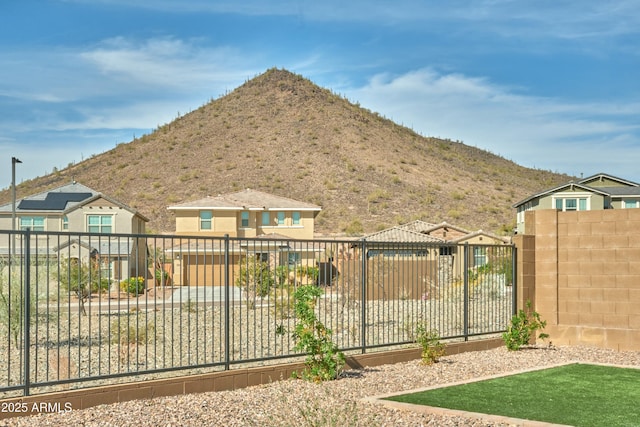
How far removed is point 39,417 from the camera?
914 cm

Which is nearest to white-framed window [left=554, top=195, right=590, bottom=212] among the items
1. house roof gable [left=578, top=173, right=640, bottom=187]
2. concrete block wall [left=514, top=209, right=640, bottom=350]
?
house roof gable [left=578, top=173, right=640, bottom=187]

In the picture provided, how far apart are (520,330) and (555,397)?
4.91 m

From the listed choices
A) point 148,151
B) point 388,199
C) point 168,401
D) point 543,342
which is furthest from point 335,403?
point 148,151

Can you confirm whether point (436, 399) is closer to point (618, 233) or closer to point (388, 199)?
point (618, 233)

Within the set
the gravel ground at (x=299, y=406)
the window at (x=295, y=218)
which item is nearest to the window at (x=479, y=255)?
the gravel ground at (x=299, y=406)

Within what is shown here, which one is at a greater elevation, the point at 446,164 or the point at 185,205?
the point at 446,164

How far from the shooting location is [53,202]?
1924 inches

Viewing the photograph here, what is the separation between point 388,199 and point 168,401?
6356 centimetres

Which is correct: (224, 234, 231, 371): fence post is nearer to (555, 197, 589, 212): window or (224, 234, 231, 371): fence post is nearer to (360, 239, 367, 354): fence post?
(360, 239, 367, 354): fence post

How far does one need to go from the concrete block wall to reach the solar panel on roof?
38001 millimetres

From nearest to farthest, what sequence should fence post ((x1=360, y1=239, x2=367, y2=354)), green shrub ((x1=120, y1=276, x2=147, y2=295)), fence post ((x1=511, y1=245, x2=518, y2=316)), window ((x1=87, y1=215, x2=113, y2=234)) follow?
green shrub ((x1=120, y1=276, x2=147, y2=295)) → fence post ((x1=360, y1=239, x2=367, y2=354)) → fence post ((x1=511, y1=245, x2=518, y2=316)) → window ((x1=87, y1=215, x2=113, y2=234))

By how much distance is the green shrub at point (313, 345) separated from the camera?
1177 cm

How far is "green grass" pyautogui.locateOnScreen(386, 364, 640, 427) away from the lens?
31.2 ft

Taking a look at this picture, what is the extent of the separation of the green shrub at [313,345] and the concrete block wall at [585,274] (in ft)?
20.9
